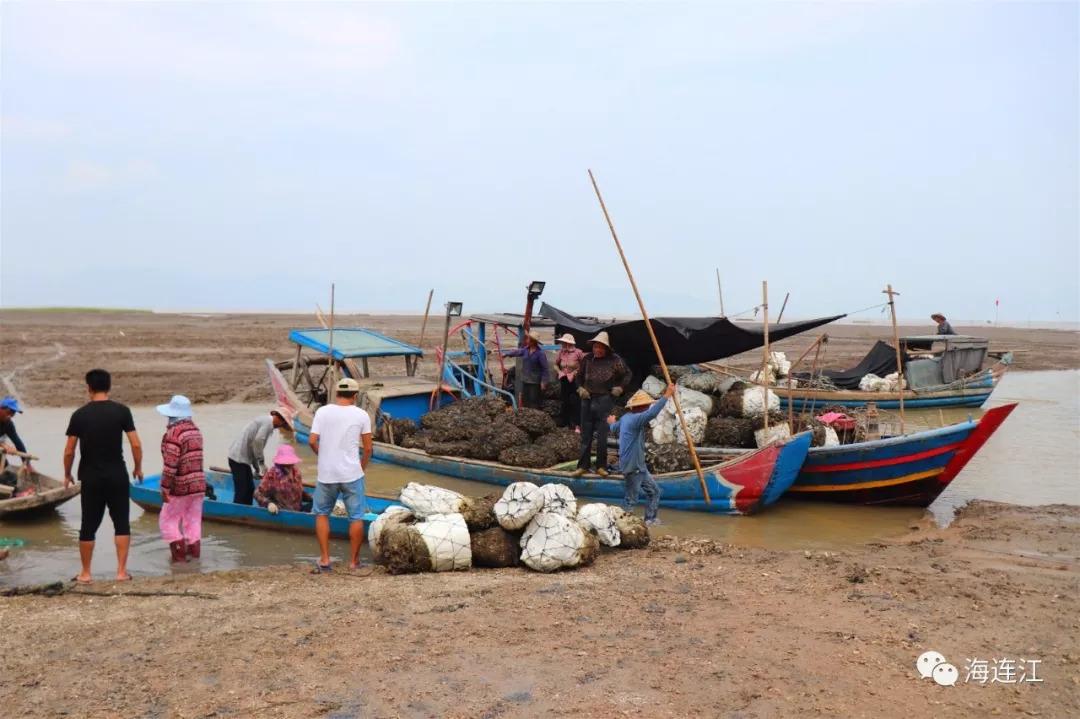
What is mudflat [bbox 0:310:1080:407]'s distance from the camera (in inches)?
784

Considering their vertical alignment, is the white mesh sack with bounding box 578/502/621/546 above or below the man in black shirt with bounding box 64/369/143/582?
below

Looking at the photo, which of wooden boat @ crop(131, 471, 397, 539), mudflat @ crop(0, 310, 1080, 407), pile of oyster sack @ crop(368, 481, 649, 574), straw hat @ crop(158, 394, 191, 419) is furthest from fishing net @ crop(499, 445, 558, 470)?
mudflat @ crop(0, 310, 1080, 407)

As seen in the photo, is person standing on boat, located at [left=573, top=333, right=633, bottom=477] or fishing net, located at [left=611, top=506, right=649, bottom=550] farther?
person standing on boat, located at [left=573, top=333, right=633, bottom=477]

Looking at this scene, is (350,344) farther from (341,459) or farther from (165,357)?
(165,357)

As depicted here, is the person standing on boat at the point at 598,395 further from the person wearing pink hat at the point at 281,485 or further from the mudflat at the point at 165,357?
the mudflat at the point at 165,357

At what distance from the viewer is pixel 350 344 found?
44.5 ft

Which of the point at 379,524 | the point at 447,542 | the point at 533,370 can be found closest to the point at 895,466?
the point at 533,370

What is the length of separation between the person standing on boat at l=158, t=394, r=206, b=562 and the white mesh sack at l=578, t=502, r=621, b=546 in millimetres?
3120

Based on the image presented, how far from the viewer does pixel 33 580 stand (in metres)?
6.95

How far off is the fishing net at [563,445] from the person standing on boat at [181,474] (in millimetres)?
4347

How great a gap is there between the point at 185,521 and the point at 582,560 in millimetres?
3380

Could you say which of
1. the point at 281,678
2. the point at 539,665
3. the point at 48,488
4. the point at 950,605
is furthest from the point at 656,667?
the point at 48,488

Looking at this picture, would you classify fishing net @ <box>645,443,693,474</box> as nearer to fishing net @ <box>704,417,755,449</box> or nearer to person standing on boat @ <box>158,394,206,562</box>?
fishing net @ <box>704,417,755,449</box>

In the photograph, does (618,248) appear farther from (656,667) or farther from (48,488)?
(48,488)
